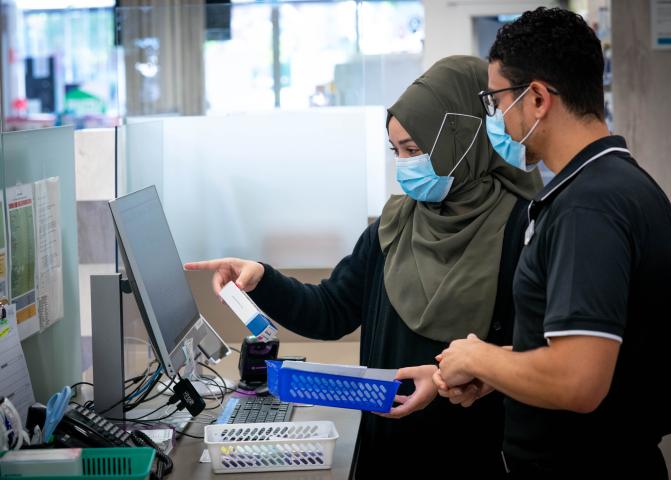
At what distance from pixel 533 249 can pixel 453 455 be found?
76cm

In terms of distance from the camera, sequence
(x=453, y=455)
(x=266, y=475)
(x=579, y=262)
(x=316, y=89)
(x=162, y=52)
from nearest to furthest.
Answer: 1. (x=579, y=262)
2. (x=266, y=475)
3. (x=453, y=455)
4. (x=316, y=89)
5. (x=162, y=52)

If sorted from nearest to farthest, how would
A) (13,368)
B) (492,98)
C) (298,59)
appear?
(492,98) → (13,368) → (298,59)

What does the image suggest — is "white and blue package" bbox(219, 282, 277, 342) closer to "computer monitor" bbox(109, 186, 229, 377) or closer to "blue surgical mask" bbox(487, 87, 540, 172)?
"computer monitor" bbox(109, 186, 229, 377)

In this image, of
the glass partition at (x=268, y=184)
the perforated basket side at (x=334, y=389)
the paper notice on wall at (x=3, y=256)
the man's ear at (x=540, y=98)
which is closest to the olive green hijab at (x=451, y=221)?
the perforated basket side at (x=334, y=389)

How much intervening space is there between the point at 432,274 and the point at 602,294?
2.64 ft

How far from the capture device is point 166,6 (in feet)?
10.4

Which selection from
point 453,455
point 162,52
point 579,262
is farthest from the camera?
point 162,52

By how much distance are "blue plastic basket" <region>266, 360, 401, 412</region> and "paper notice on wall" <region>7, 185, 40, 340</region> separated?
0.62m

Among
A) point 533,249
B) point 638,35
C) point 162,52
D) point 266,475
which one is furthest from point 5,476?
point 638,35

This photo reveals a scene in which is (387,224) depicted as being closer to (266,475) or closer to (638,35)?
(266,475)

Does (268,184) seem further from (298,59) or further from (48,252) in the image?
(48,252)

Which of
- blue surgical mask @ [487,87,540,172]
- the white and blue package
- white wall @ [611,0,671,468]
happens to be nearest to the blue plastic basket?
the white and blue package

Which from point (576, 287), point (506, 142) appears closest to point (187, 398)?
point (506, 142)

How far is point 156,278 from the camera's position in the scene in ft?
5.85
